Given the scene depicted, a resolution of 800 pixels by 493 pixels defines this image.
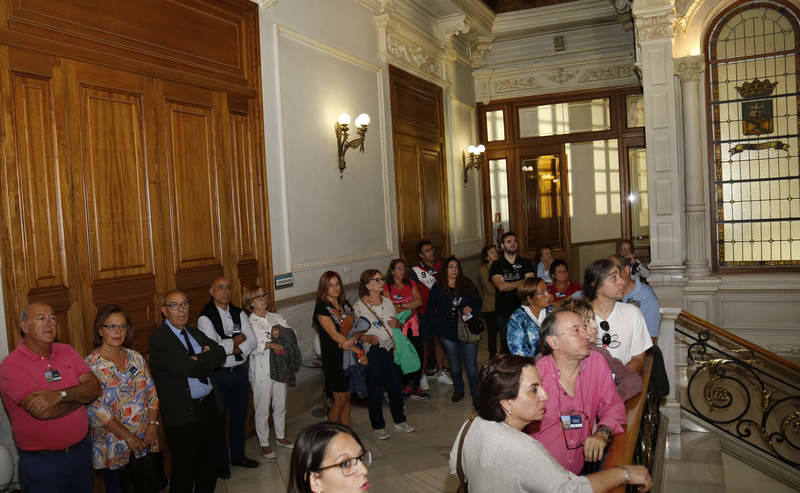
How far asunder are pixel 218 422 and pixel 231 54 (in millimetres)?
3412

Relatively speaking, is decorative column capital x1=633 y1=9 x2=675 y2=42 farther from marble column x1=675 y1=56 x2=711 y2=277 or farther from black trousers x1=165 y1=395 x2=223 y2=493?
black trousers x1=165 y1=395 x2=223 y2=493

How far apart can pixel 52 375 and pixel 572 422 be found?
2.90 m

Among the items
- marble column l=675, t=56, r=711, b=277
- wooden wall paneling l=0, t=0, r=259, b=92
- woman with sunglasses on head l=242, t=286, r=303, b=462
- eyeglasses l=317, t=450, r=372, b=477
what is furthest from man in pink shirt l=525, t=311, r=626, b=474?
marble column l=675, t=56, r=711, b=277

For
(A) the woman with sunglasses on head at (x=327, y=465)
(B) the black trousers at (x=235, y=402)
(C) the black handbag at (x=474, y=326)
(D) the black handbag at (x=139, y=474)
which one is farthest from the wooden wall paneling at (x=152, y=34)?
(A) the woman with sunglasses on head at (x=327, y=465)

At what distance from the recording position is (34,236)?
4234 millimetres

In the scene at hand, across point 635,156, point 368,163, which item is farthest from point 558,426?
point 635,156

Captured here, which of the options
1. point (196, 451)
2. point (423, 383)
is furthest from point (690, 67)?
point (196, 451)

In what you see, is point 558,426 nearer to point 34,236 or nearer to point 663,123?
point 34,236

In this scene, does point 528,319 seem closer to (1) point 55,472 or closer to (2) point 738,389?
(1) point 55,472

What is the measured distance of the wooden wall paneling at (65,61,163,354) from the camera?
4578mm

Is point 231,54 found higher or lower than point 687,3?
lower

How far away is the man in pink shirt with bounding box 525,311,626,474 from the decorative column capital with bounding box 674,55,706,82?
7.94 metres

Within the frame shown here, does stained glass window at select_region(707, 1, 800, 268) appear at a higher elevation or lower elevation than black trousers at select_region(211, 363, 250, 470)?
higher

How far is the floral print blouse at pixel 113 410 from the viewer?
409 centimetres
